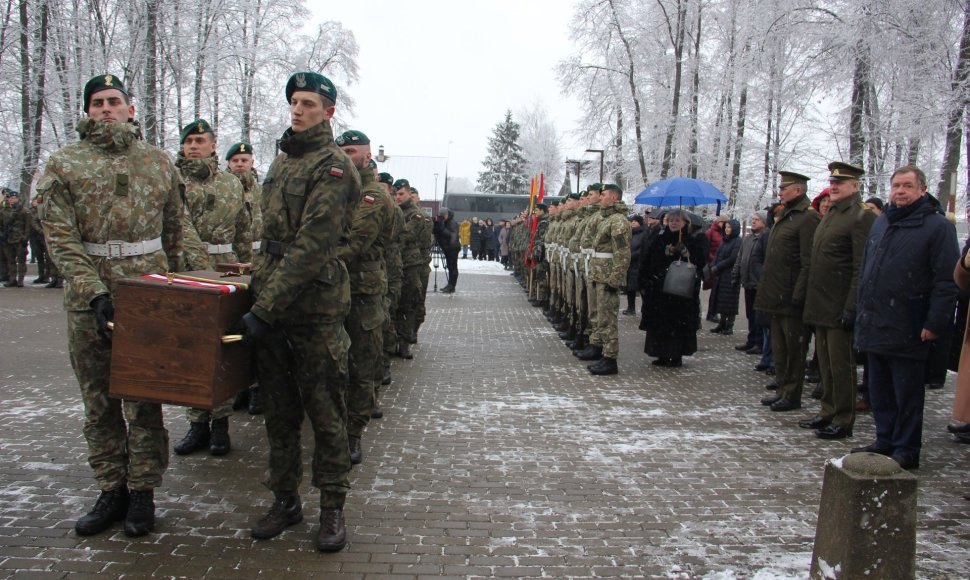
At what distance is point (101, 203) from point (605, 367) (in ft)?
20.1

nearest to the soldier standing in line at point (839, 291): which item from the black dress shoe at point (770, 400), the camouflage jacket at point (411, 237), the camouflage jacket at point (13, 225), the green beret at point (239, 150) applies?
the black dress shoe at point (770, 400)

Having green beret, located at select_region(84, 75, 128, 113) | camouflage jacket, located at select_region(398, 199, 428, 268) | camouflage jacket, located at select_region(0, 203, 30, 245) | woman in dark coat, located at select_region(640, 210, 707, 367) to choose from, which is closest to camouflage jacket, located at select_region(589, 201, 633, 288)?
woman in dark coat, located at select_region(640, 210, 707, 367)

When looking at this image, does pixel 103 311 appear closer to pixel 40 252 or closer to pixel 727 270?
pixel 727 270

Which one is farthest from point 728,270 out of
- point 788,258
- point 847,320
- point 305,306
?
point 305,306

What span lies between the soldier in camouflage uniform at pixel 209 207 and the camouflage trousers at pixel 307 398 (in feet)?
5.35

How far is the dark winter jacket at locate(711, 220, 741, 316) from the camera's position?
12109 mm

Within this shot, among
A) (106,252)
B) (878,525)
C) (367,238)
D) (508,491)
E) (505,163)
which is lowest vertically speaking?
(508,491)

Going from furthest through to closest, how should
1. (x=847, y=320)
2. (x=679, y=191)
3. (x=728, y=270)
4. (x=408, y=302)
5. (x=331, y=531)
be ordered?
(x=679, y=191) → (x=728, y=270) → (x=408, y=302) → (x=847, y=320) → (x=331, y=531)

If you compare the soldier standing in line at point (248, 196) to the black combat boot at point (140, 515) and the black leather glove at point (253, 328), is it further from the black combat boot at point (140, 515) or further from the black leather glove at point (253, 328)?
the black leather glove at point (253, 328)

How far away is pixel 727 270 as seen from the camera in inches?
480

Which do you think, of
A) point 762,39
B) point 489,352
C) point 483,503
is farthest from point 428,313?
point 762,39

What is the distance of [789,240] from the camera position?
→ 22.9 ft

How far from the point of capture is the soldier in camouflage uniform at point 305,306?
3.41m

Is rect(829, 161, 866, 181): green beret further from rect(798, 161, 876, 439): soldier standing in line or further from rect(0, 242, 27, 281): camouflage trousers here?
rect(0, 242, 27, 281): camouflage trousers
